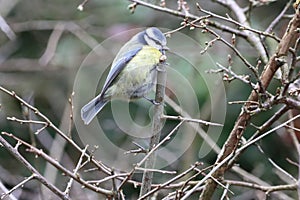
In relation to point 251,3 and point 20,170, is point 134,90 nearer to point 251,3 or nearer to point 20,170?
point 251,3

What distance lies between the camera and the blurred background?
3.00 metres

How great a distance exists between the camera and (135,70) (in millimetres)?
1358

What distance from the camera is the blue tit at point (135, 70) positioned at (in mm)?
1291

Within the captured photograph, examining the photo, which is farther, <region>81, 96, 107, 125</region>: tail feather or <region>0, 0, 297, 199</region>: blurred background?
<region>0, 0, 297, 199</region>: blurred background

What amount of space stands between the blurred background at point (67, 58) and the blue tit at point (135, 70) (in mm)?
1394

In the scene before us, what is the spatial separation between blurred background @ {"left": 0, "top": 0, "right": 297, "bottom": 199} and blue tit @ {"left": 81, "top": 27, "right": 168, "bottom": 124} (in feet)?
4.57

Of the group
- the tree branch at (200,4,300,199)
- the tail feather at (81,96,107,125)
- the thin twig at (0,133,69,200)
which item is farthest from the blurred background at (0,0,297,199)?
the thin twig at (0,133,69,200)

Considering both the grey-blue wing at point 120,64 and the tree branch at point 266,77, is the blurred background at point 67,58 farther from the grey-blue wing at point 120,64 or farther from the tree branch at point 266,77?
the tree branch at point 266,77

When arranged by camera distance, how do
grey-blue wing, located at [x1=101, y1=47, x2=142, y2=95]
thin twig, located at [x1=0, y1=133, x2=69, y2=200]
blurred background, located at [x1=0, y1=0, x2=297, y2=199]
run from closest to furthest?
thin twig, located at [x1=0, y1=133, x2=69, y2=200] < grey-blue wing, located at [x1=101, y1=47, x2=142, y2=95] < blurred background, located at [x1=0, y1=0, x2=297, y2=199]

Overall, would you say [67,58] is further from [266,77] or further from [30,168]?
[30,168]

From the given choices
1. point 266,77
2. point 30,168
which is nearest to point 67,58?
point 266,77

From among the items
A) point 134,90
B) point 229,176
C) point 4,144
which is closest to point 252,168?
point 229,176

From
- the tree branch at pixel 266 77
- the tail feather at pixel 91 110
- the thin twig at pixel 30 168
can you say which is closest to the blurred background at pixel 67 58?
the tail feather at pixel 91 110

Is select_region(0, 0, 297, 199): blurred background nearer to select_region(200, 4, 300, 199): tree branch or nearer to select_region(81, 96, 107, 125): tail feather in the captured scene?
select_region(81, 96, 107, 125): tail feather
